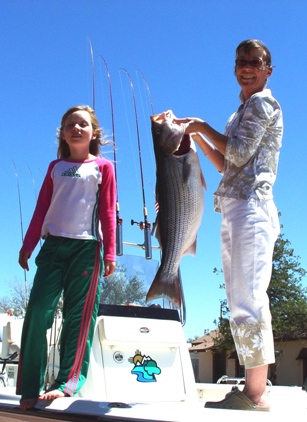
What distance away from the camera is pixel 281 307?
36.3 metres

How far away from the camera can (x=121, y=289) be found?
513 cm

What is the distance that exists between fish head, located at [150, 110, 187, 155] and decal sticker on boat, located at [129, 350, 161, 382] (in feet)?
7.01

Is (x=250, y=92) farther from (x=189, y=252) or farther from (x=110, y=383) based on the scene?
(x=110, y=383)

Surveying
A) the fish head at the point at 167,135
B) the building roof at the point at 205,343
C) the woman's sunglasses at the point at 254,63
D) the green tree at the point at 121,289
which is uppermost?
the woman's sunglasses at the point at 254,63

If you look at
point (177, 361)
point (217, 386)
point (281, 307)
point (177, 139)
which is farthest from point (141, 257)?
point (281, 307)

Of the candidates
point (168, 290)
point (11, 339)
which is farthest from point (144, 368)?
point (11, 339)

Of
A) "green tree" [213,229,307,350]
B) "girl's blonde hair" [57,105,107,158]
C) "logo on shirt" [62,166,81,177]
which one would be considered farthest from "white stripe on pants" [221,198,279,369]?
"green tree" [213,229,307,350]

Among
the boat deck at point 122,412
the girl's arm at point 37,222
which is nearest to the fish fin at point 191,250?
the boat deck at point 122,412

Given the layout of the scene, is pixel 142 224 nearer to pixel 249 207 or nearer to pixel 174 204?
pixel 174 204

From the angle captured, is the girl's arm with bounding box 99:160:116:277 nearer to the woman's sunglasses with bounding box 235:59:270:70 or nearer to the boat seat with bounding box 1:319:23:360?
the woman's sunglasses with bounding box 235:59:270:70

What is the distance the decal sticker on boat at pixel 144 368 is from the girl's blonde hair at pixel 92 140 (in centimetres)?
180

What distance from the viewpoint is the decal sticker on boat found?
4.74m

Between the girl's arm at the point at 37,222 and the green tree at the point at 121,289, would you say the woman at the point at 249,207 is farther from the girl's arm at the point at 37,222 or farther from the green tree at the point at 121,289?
the green tree at the point at 121,289

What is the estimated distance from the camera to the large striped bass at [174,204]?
3.22 metres
